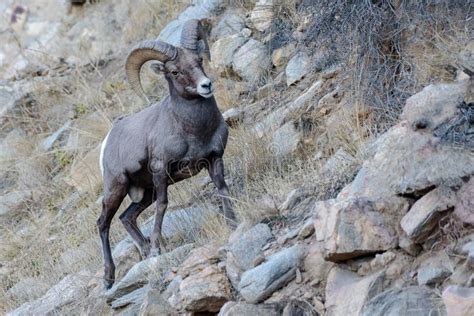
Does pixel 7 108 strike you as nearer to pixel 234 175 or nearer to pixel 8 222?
pixel 8 222

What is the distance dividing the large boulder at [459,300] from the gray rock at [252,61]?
21.4ft

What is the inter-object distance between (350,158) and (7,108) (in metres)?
8.28

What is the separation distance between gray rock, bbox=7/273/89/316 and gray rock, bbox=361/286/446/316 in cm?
395

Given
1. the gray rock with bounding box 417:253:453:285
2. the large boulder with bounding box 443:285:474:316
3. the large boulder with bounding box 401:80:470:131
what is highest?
the large boulder with bounding box 401:80:470:131

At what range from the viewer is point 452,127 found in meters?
5.50

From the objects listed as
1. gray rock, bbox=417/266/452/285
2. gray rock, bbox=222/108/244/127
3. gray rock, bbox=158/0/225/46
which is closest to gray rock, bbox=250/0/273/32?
gray rock, bbox=158/0/225/46

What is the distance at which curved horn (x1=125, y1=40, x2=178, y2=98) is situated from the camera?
7.73m

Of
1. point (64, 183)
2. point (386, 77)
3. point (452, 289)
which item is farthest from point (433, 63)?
point (64, 183)

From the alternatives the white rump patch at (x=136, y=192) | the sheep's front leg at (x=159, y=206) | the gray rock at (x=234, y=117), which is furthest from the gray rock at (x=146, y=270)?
the gray rock at (x=234, y=117)

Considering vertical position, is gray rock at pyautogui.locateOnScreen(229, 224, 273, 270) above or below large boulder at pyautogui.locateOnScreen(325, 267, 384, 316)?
below

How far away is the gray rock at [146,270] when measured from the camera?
23.9 feet

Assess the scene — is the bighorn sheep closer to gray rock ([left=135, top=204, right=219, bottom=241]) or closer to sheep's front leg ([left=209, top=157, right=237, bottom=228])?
sheep's front leg ([left=209, top=157, right=237, bottom=228])

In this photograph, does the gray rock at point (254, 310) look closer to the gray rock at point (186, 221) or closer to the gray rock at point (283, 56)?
the gray rock at point (186, 221)

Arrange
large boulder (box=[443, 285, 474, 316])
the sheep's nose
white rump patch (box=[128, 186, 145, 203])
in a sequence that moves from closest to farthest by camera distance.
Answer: large boulder (box=[443, 285, 474, 316]), the sheep's nose, white rump patch (box=[128, 186, 145, 203])
